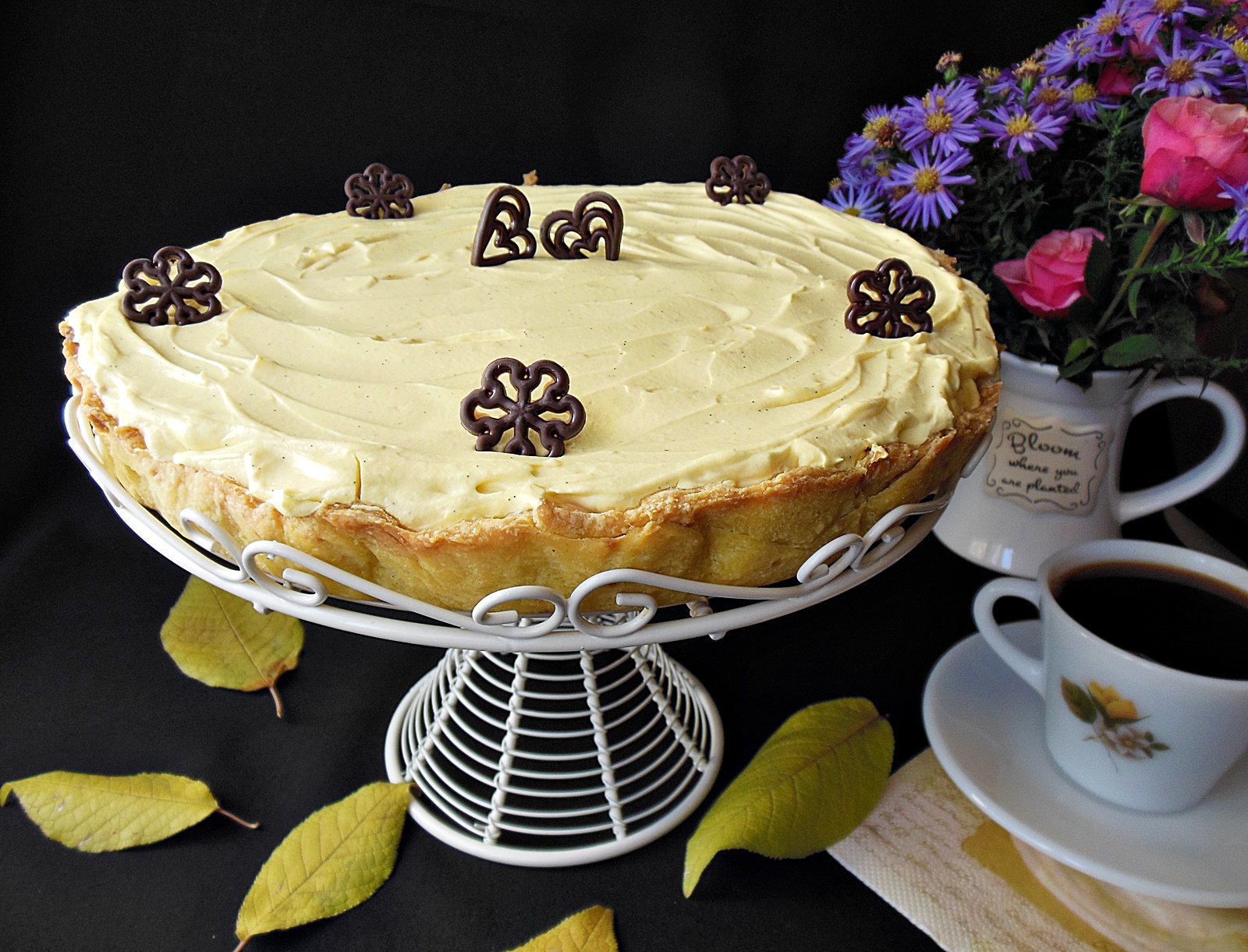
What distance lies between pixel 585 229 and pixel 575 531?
949mm

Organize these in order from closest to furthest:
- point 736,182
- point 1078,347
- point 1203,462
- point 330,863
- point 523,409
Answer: point 523,409 → point 330,863 → point 1078,347 → point 1203,462 → point 736,182

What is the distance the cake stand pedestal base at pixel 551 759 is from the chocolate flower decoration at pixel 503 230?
835 mm

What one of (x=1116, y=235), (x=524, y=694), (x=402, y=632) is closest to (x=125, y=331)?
(x=402, y=632)

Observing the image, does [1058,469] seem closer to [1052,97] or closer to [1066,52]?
[1052,97]

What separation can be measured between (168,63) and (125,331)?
1306 mm

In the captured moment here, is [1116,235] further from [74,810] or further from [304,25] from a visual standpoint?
[74,810]

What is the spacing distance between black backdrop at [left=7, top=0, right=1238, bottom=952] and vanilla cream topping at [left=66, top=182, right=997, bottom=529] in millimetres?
757

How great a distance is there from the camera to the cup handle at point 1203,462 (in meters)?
2.24

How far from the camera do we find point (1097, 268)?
81.6 inches

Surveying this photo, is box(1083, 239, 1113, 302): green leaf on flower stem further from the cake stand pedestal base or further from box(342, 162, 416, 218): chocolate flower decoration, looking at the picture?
box(342, 162, 416, 218): chocolate flower decoration

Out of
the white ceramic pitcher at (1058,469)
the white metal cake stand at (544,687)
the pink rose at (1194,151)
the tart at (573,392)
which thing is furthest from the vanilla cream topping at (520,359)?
the white ceramic pitcher at (1058,469)

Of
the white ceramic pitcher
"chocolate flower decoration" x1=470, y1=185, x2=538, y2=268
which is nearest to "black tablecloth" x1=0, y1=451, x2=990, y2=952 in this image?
the white ceramic pitcher

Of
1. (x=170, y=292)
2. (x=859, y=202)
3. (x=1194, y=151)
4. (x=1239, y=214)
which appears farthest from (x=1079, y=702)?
(x=170, y=292)

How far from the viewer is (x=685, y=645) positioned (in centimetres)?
250
